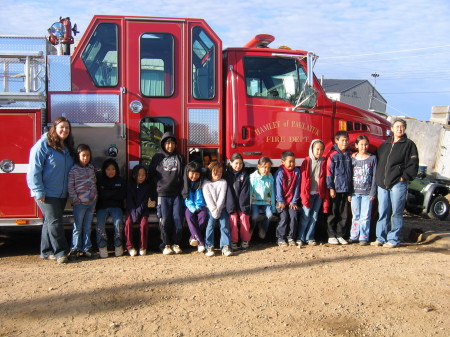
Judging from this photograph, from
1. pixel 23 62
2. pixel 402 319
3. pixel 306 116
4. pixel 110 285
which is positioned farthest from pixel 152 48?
pixel 402 319

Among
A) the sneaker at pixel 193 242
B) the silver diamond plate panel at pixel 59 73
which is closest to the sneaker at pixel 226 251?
the sneaker at pixel 193 242

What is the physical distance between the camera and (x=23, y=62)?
621 centimetres

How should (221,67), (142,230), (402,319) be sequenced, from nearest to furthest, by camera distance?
(402,319) → (142,230) → (221,67)

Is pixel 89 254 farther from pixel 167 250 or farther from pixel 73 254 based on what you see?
pixel 167 250

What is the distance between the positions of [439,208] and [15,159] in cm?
887

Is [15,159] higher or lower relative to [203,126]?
lower

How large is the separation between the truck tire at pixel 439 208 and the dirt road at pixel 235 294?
428 cm

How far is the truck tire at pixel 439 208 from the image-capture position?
408 inches

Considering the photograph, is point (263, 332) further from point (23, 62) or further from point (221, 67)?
point (23, 62)

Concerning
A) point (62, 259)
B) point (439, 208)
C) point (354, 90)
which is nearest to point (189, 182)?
point (62, 259)

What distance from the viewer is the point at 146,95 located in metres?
6.33

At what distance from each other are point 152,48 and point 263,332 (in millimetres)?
4152

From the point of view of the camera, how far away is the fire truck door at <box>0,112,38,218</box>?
576cm

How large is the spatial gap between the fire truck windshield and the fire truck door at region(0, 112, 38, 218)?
304 centimetres
